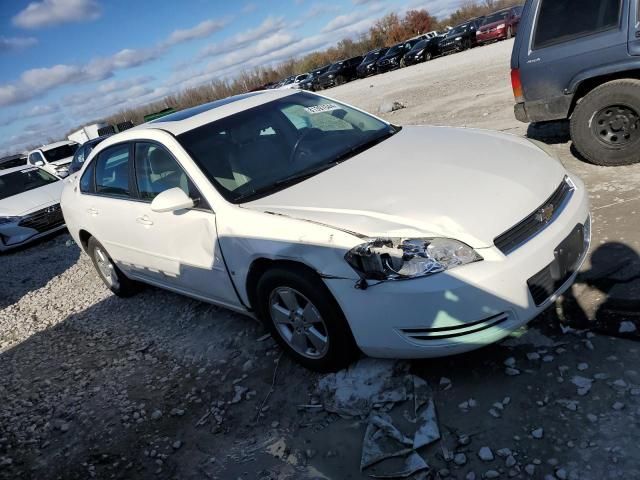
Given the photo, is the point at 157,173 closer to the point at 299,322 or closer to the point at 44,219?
the point at 299,322

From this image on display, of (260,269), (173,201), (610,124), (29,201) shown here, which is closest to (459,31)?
(29,201)

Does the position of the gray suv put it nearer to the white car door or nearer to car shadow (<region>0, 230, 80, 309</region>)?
the white car door

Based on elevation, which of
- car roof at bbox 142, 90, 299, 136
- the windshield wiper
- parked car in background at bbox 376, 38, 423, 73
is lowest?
the windshield wiper

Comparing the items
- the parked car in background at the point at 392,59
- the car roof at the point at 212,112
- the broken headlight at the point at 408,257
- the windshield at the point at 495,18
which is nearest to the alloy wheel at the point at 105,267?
the car roof at the point at 212,112

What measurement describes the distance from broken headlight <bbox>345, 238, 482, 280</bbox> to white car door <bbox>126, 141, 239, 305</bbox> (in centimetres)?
118

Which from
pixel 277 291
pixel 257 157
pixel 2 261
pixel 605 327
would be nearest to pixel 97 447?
pixel 277 291

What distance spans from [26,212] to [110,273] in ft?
16.7

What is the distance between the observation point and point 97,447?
3074 millimetres

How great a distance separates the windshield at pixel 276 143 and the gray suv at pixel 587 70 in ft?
7.18

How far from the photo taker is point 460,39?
3017 cm

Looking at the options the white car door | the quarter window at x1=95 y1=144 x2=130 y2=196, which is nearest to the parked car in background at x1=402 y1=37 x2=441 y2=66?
the quarter window at x1=95 y1=144 x2=130 y2=196

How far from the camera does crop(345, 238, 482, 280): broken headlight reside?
2418 mm

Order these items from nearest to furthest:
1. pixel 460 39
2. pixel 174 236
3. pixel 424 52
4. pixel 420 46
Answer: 1. pixel 174 236
2. pixel 460 39
3. pixel 424 52
4. pixel 420 46

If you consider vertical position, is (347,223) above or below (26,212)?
Answer: below
